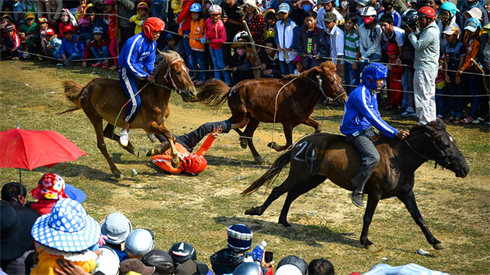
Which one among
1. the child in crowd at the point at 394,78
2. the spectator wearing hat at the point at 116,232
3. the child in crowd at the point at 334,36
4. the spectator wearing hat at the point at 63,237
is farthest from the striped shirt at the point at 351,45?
the spectator wearing hat at the point at 63,237

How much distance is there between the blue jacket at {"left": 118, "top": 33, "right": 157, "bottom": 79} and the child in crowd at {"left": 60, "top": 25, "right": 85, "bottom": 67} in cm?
956

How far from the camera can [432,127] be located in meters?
7.56

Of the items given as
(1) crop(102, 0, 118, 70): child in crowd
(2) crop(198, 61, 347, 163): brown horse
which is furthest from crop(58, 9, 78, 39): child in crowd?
(2) crop(198, 61, 347, 163): brown horse

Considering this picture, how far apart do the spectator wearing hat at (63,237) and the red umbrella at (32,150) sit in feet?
6.66

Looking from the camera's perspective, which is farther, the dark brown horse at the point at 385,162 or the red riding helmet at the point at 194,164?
the red riding helmet at the point at 194,164

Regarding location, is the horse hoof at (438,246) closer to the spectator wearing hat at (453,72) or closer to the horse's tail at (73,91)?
the spectator wearing hat at (453,72)

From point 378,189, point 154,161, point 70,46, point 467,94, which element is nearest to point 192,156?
point 154,161

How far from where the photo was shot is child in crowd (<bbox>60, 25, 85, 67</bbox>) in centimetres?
1897

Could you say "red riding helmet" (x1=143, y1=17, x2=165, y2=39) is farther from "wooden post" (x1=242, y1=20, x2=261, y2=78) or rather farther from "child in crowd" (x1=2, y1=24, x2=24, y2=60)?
"child in crowd" (x1=2, y1=24, x2=24, y2=60)

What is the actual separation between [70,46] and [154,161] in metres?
9.94

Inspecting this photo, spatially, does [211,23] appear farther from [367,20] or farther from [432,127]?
[432,127]

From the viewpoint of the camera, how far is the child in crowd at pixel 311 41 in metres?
14.1

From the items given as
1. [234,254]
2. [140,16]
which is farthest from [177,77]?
[140,16]

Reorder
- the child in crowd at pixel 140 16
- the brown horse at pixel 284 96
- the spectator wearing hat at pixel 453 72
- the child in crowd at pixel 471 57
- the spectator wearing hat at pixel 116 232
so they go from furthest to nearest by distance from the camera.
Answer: the child in crowd at pixel 140 16
the spectator wearing hat at pixel 453 72
the child in crowd at pixel 471 57
the brown horse at pixel 284 96
the spectator wearing hat at pixel 116 232
